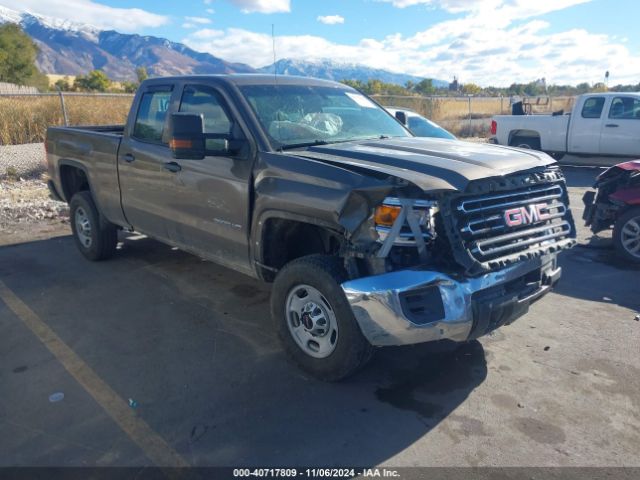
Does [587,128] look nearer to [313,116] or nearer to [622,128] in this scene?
[622,128]

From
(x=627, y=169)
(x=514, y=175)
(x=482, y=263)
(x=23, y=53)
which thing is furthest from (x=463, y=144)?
(x=23, y=53)

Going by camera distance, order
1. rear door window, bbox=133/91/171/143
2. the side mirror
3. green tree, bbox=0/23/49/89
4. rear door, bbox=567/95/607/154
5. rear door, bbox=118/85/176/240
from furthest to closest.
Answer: green tree, bbox=0/23/49/89 → rear door, bbox=567/95/607/154 → rear door window, bbox=133/91/171/143 → rear door, bbox=118/85/176/240 → the side mirror

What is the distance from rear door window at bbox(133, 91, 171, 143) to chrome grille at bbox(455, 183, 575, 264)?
3083 millimetres

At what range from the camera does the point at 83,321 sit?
4.65 metres

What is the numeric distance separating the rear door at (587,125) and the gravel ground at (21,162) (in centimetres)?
1286

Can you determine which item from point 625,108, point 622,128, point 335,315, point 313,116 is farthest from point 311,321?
point 625,108

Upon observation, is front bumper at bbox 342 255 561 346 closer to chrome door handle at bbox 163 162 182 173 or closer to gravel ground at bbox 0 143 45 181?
chrome door handle at bbox 163 162 182 173

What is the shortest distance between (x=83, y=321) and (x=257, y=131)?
2352 mm

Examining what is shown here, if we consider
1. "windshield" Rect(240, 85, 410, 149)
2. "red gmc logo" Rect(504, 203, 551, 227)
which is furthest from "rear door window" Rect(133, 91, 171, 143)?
"red gmc logo" Rect(504, 203, 551, 227)

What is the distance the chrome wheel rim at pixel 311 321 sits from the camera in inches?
138

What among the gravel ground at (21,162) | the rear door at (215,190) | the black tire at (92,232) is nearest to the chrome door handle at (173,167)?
the rear door at (215,190)

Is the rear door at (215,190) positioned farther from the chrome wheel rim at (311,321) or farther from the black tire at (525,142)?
the black tire at (525,142)

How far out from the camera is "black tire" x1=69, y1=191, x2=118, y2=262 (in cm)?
615

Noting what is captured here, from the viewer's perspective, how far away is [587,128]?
13.0 meters
